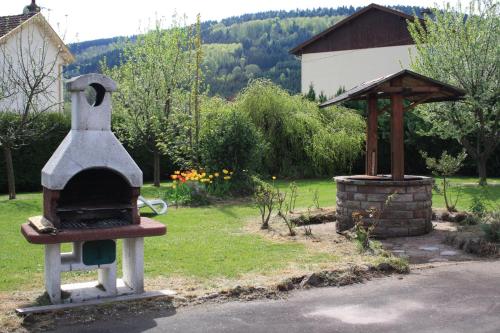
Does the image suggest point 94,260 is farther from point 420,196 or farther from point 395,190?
point 420,196

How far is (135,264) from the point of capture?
6.54 m

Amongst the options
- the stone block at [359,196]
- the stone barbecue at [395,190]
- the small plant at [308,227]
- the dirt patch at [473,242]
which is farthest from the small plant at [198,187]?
the dirt patch at [473,242]

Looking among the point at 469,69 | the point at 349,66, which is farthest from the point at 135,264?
the point at 349,66

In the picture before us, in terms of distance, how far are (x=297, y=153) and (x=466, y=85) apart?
21.7ft

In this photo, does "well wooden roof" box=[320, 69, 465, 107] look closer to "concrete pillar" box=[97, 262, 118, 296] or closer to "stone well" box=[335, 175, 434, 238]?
"stone well" box=[335, 175, 434, 238]

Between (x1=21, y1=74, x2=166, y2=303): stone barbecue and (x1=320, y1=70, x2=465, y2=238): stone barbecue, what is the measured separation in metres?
4.54

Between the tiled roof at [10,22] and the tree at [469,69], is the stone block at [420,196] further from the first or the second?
the tiled roof at [10,22]

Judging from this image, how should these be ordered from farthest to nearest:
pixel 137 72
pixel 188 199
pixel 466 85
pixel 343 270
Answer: pixel 137 72, pixel 466 85, pixel 188 199, pixel 343 270

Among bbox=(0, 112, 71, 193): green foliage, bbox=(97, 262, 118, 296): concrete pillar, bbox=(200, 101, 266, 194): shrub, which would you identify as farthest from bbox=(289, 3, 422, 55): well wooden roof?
bbox=(97, 262, 118, 296): concrete pillar

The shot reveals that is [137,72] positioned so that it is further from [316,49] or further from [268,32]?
[268,32]

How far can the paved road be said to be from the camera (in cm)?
545

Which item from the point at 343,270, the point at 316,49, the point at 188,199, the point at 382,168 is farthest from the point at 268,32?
the point at 343,270

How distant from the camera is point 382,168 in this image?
2370 centimetres

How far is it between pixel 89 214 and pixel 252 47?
78.2m
